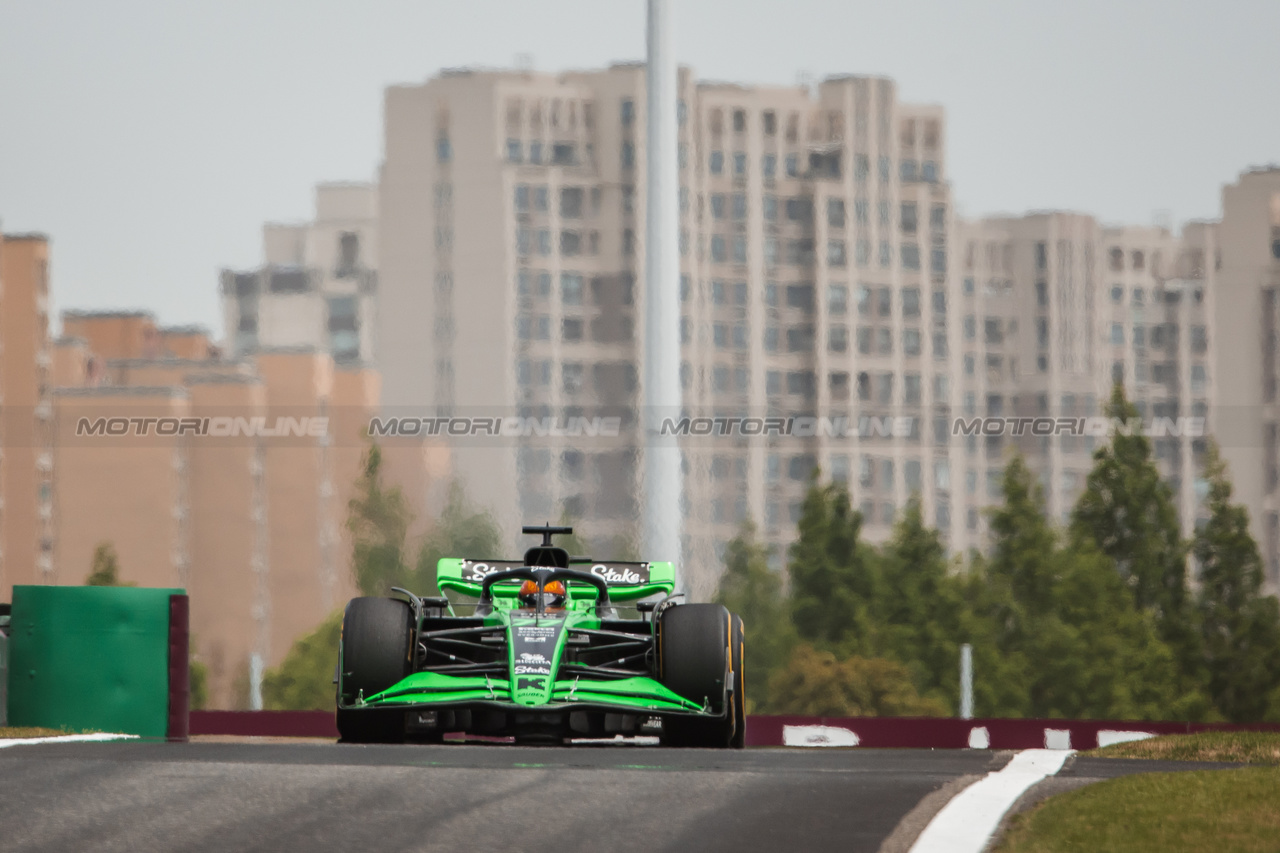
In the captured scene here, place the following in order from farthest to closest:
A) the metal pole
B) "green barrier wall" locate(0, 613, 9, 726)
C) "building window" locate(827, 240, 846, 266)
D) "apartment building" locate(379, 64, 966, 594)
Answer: "building window" locate(827, 240, 846, 266)
"apartment building" locate(379, 64, 966, 594)
the metal pole
"green barrier wall" locate(0, 613, 9, 726)

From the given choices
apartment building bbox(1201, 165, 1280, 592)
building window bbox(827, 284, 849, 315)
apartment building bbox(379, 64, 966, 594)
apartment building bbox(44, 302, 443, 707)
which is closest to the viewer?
apartment building bbox(44, 302, 443, 707)

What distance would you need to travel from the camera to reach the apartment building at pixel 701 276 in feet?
349

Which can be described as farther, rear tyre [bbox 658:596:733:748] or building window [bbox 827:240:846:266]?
building window [bbox 827:240:846:266]

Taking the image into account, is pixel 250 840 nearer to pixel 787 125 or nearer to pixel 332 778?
pixel 332 778

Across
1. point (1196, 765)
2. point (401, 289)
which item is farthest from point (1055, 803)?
point (401, 289)

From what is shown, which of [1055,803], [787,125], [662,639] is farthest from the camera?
[787,125]

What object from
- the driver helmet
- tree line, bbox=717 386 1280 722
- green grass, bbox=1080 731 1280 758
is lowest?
tree line, bbox=717 386 1280 722

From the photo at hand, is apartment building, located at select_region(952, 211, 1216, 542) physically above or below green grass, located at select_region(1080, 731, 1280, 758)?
above

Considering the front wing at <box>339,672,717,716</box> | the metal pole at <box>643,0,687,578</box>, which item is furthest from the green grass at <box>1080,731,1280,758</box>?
the metal pole at <box>643,0,687,578</box>

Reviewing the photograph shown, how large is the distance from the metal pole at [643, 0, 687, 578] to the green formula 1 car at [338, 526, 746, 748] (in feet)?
28.5

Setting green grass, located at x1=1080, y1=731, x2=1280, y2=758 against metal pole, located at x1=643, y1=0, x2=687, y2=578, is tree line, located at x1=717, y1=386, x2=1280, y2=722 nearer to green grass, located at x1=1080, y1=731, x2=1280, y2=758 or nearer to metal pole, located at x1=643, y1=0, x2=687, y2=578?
metal pole, located at x1=643, y1=0, x2=687, y2=578

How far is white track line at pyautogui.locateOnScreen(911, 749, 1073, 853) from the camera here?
24.7 ft

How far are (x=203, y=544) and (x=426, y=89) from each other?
29.0m

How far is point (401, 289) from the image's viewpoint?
10662 cm
